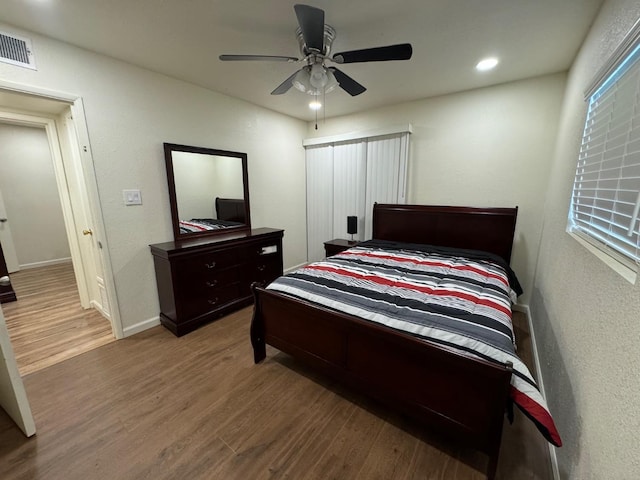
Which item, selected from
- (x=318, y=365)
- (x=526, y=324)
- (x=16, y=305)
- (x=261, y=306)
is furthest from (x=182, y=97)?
(x=526, y=324)

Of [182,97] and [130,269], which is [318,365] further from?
[182,97]

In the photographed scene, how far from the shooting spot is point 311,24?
145 cm

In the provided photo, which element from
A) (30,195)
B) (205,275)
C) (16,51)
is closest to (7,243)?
(30,195)

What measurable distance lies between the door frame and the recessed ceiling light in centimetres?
351

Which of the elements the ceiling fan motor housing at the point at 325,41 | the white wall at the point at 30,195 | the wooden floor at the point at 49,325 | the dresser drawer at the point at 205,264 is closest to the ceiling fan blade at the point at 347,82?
the ceiling fan motor housing at the point at 325,41

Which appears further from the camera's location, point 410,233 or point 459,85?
point 410,233

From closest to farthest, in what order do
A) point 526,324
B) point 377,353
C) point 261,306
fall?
point 377,353 → point 261,306 → point 526,324

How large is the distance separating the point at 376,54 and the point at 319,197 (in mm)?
2745

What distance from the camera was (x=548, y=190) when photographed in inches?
104

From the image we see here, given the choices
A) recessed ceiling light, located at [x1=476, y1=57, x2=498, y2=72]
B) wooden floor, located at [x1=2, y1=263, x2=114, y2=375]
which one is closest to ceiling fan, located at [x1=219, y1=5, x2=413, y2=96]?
recessed ceiling light, located at [x1=476, y1=57, x2=498, y2=72]

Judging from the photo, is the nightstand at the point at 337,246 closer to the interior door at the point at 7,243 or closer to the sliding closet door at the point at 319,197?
the sliding closet door at the point at 319,197

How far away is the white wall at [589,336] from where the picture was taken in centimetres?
80

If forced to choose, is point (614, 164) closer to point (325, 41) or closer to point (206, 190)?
point (325, 41)

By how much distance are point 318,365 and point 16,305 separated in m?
4.00
